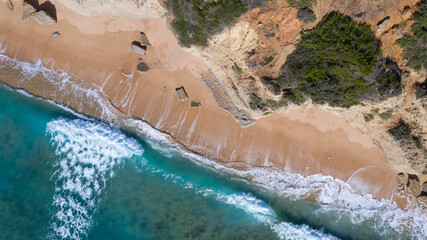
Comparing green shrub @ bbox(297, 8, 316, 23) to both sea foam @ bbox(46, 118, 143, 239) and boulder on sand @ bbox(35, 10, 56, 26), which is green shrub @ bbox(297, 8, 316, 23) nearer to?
sea foam @ bbox(46, 118, 143, 239)

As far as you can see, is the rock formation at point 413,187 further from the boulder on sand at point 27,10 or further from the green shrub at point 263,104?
the boulder on sand at point 27,10

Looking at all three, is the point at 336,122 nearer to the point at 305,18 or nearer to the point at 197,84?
the point at 305,18

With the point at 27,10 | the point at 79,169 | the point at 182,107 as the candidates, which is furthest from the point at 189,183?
the point at 27,10

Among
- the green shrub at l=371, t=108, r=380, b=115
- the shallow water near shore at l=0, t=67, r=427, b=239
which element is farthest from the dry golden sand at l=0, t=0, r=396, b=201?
the green shrub at l=371, t=108, r=380, b=115

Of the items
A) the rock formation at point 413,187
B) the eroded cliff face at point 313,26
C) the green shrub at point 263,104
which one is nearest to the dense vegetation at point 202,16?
the eroded cliff face at point 313,26

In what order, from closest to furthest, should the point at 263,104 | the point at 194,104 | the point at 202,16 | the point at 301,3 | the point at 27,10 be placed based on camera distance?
the point at 301,3, the point at 202,16, the point at 263,104, the point at 27,10, the point at 194,104

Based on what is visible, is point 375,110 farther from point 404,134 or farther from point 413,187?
point 413,187
